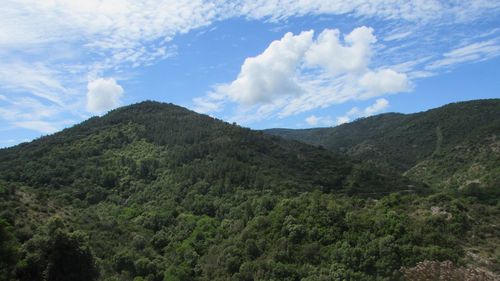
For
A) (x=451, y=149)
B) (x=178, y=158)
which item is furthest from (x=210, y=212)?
(x=451, y=149)

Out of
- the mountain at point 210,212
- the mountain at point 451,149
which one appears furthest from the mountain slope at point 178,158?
the mountain at point 451,149

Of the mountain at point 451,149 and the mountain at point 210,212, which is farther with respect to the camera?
the mountain at point 451,149

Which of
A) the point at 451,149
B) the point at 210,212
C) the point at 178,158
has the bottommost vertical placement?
the point at 210,212

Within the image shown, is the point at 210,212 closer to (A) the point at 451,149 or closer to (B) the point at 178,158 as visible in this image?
(B) the point at 178,158

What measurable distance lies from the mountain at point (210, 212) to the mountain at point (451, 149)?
2219 cm

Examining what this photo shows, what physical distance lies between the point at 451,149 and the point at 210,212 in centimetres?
9201

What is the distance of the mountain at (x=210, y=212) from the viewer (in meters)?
41.3

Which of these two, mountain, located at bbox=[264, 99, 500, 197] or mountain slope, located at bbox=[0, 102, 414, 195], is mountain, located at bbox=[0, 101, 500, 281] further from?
mountain, located at bbox=[264, 99, 500, 197]

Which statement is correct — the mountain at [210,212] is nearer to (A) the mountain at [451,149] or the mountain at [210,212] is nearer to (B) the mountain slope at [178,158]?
(B) the mountain slope at [178,158]

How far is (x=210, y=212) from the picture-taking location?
275 ft

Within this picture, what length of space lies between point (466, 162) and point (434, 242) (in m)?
93.8

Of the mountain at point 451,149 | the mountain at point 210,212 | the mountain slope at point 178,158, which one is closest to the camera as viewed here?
the mountain at point 210,212

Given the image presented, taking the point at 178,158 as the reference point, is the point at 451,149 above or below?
below

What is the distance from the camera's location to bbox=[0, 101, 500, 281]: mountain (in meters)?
41.3
